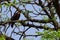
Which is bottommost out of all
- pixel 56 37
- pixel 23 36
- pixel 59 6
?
pixel 23 36

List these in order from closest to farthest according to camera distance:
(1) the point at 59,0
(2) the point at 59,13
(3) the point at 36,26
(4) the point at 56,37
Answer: (4) the point at 56,37 < (1) the point at 59,0 < (2) the point at 59,13 < (3) the point at 36,26

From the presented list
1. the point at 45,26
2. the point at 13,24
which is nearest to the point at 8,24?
the point at 13,24

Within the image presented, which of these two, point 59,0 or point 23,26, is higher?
point 59,0

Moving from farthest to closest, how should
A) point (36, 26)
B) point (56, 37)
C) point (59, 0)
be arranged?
1. point (36, 26)
2. point (59, 0)
3. point (56, 37)

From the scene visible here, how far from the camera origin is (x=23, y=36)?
5.39 meters

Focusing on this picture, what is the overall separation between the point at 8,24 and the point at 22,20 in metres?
0.58

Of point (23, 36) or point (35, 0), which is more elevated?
point (35, 0)

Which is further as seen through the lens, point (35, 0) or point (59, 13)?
point (35, 0)

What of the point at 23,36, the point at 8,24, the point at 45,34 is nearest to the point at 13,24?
the point at 8,24

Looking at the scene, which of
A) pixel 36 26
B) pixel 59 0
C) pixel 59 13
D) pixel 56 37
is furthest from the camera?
pixel 36 26

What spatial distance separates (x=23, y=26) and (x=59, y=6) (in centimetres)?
108

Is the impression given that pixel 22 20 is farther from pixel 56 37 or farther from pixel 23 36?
pixel 56 37

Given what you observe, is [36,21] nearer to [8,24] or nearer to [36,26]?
[36,26]

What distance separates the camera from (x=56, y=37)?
439 centimetres
